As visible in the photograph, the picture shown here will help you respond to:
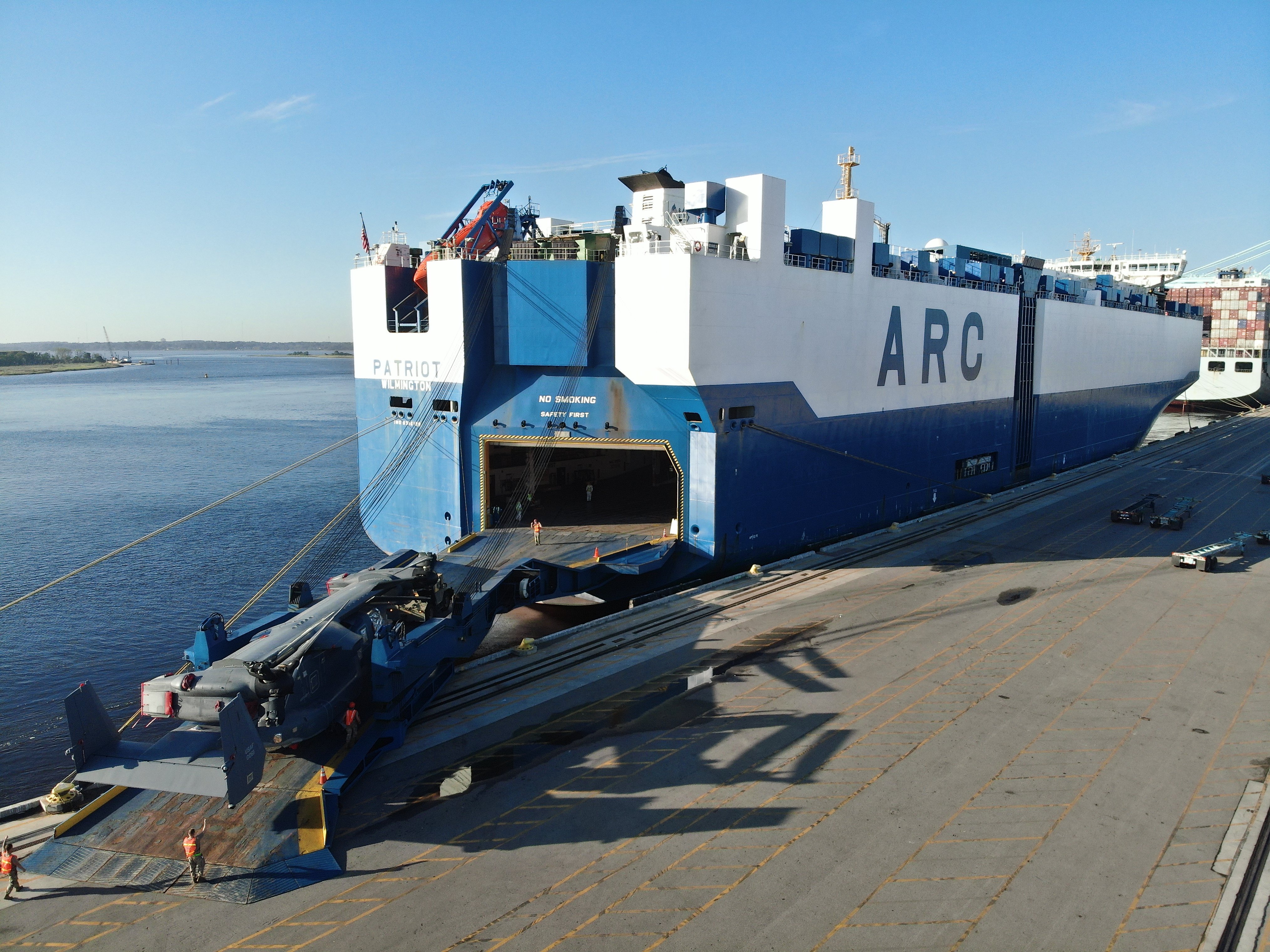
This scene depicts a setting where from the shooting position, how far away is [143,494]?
5353 centimetres

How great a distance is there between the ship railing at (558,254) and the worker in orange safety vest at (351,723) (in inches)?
664

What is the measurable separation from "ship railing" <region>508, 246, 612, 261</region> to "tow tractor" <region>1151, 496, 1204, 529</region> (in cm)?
2507

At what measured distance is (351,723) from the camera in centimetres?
1411

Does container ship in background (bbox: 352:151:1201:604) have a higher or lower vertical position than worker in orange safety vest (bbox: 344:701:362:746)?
higher

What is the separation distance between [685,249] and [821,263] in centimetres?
714

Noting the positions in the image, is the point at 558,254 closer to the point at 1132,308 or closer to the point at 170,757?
the point at 170,757

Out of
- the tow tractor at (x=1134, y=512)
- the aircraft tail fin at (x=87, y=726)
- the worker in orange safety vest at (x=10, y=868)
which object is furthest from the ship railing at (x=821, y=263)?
the worker in orange safety vest at (x=10, y=868)

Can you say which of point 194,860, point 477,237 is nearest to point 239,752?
point 194,860

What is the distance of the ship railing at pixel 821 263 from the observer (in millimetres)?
28016

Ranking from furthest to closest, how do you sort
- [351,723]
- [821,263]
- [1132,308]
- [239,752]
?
[1132,308], [821,263], [351,723], [239,752]

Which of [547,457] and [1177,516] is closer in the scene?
[547,457]

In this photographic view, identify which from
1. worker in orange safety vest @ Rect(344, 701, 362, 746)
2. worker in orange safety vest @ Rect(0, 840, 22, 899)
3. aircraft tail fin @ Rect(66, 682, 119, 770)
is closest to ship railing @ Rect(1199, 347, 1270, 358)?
worker in orange safety vest @ Rect(344, 701, 362, 746)

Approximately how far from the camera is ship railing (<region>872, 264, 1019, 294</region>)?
108ft

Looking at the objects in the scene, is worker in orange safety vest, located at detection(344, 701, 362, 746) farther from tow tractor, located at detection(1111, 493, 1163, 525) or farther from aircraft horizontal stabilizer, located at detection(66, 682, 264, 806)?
tow tractor, located at detection(1111, 493, 1163, 525)
